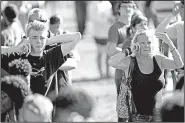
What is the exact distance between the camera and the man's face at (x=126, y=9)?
9.27m

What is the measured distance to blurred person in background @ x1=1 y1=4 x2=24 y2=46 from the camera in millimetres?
9805

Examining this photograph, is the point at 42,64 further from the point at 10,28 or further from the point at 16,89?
the point at 10,28

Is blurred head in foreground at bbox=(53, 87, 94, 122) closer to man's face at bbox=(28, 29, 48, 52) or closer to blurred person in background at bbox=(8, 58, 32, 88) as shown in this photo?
blurred person in background at bbox=(8, 58, 32, 88)

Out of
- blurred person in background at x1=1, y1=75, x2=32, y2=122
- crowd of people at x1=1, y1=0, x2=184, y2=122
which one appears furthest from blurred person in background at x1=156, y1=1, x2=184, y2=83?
blurred person in background at x1=1, y1=75, x2=32, y2=122

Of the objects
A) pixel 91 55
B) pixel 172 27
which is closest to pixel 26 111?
pixel 172 27

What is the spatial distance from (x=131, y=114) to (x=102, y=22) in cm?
751

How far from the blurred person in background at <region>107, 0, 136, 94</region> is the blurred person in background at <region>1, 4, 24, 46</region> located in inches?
61.1

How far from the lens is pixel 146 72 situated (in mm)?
6762

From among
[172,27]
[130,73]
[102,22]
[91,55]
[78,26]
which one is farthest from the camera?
[78,26]

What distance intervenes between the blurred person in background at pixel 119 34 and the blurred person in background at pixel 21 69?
1926 mm

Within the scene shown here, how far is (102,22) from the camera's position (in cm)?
1427

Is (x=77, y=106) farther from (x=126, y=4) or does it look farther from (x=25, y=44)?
(x=126, y=4)

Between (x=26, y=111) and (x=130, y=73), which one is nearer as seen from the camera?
(x=26, y=111)

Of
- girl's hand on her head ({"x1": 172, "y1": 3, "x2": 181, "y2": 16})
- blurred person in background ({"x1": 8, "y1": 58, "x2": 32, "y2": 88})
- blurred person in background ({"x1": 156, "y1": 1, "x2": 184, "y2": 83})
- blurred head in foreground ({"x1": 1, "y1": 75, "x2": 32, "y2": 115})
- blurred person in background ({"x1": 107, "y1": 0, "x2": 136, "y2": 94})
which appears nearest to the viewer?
blurred head in foreground ({"x1": 1, "y1": 75, "x2": 32, "y2": 115})
